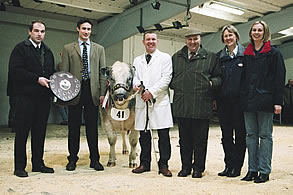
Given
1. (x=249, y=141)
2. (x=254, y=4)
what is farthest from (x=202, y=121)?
(x=254, y=4)

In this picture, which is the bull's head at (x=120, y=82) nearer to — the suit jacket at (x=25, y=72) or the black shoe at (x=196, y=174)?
the suit jacket at (x=25, y=72)

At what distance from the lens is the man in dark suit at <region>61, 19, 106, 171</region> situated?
430cm

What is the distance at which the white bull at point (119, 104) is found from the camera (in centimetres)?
429

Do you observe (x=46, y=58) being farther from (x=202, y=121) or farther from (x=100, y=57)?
(x=202, y=121)

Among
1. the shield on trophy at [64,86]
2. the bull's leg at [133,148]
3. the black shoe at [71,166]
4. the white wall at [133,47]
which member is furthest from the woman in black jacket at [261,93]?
Answer: the white wall at [133,47]

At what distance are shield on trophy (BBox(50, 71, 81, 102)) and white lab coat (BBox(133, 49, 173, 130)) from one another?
69 cm

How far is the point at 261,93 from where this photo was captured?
364cm

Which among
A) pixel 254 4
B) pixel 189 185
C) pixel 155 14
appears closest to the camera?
pixel 189 185

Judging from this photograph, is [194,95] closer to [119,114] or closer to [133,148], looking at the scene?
[119,114]

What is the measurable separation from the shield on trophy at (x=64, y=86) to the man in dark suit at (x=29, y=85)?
0.32ft

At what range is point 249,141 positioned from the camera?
12.5 ft

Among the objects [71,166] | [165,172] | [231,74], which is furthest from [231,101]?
[71,166]

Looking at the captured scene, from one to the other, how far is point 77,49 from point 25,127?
1.09 meters

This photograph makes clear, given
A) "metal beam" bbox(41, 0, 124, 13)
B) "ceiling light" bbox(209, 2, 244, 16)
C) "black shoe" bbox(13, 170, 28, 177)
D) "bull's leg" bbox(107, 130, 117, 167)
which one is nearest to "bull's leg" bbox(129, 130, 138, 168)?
"bull's leg" bbox(107, 130, 117, 167)
